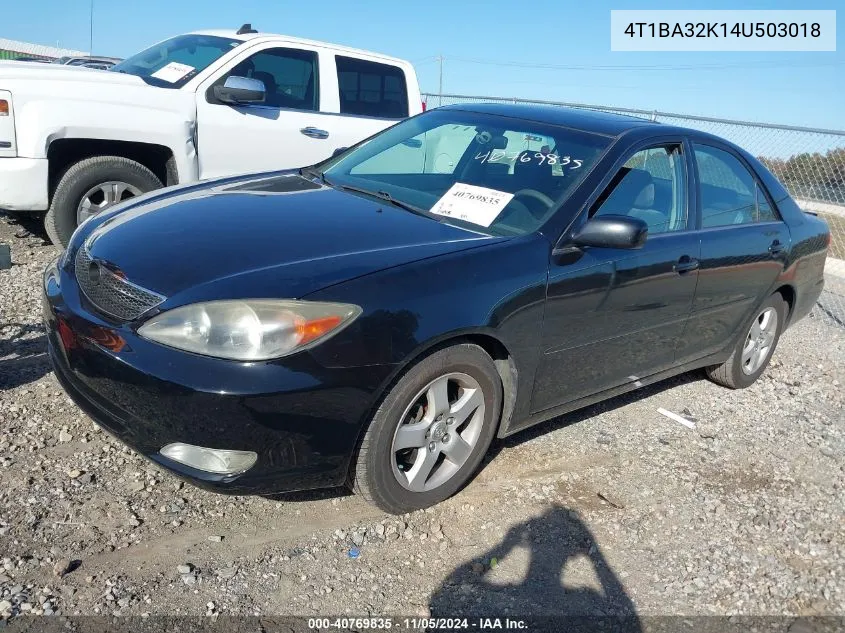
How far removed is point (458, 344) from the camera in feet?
→ 9.35

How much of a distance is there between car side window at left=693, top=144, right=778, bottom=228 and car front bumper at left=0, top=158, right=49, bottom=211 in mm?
4361

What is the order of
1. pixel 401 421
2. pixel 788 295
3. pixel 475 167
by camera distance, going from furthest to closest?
pixel 788 295
pixel 475 167
pixel 401 421

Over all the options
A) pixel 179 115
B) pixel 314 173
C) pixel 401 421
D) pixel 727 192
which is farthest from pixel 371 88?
pixel 401 421

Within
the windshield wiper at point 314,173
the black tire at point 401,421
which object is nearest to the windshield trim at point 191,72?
the windshield wiper at point 314,173

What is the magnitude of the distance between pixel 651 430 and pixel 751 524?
35.9 inches

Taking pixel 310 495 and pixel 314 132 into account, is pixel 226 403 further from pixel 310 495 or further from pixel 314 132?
pixel 314 132

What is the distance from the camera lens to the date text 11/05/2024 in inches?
95.0

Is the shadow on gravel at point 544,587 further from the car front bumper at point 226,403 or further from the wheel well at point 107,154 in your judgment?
the wheel well at point 107,154

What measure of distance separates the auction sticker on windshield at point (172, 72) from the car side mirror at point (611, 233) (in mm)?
4108

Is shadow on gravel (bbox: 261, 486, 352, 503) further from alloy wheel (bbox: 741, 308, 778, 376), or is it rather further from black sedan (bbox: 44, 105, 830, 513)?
alloy wheel (bbox: 741, 308, 778, 376)

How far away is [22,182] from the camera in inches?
201

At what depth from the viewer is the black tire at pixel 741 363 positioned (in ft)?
15.3

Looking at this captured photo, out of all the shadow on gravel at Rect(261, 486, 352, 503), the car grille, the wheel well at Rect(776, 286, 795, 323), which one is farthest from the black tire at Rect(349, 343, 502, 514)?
the wheel well at Rect(776, 286, 795, 323)

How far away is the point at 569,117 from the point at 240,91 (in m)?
2.86
